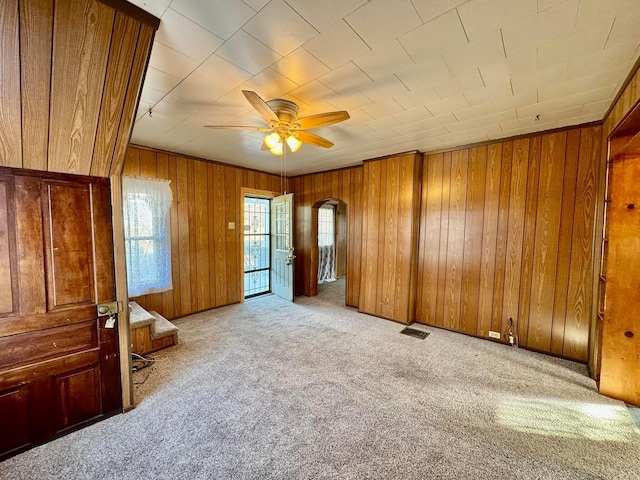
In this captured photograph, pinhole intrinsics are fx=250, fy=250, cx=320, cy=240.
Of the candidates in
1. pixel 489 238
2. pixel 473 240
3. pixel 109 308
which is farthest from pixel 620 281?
pixel 109 308

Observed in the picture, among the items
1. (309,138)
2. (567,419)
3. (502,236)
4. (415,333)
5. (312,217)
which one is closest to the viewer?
(567,419)

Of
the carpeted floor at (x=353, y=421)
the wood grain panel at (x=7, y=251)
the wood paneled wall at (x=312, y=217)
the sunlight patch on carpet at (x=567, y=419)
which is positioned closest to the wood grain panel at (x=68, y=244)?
the wood grain panel at (x=7, y=251)

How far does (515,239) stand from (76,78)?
4255 mm

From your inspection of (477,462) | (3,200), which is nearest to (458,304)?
(477,462)

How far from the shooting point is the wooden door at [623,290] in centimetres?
209

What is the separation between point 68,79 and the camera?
52.8 inches

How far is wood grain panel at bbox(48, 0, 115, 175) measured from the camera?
1196 mm

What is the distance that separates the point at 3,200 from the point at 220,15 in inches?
66.9

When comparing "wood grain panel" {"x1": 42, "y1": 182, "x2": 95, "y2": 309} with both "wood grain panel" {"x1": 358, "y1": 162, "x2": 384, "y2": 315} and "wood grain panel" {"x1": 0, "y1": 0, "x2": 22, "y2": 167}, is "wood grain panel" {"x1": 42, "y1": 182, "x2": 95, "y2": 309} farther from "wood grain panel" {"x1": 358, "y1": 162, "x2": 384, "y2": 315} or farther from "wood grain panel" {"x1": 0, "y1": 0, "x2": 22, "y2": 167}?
"wood grain panel" {"x1": 358, "y1": 162, "x2": 384, "y2": 315}

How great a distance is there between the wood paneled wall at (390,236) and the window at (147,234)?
123 inches

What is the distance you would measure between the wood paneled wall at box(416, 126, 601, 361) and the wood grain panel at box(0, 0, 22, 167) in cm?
401

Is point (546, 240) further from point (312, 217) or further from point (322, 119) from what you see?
point (312, 217)

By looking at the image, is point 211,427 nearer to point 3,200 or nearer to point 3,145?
point 3,200

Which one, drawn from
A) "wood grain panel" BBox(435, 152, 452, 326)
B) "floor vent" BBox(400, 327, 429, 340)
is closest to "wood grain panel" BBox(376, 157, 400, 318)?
"floor vent" BBox(400, 327, 429, 340)
